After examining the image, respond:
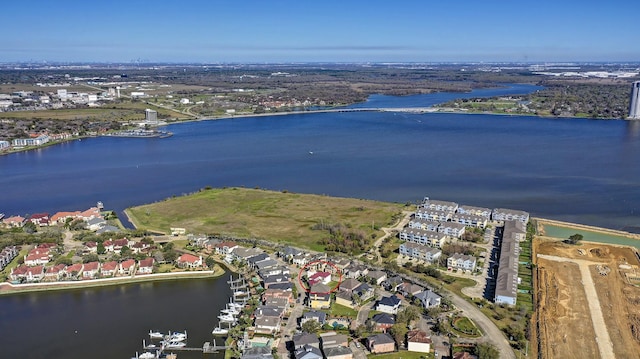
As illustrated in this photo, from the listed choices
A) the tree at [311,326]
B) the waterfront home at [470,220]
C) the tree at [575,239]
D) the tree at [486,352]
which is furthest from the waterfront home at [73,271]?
the tree at [575,239]

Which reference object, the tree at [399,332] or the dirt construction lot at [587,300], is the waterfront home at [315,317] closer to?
the tree at [399,332]

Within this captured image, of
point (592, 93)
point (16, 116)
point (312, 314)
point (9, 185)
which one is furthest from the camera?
point (592, 93)

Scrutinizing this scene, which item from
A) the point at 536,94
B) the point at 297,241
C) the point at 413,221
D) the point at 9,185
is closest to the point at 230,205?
the point at 297,241

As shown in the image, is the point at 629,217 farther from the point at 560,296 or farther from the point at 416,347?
the point at 416,347

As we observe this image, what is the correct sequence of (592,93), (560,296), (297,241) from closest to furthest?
(560,296), (297,241), (592,93)

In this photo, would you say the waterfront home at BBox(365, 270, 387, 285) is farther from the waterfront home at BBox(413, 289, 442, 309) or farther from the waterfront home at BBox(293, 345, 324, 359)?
the waterfront home at BBox(293, 345, 324, 359)

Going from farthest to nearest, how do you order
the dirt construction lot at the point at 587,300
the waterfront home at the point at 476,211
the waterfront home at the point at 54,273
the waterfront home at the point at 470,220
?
the waterfront home at the point at 476,211
the waterfront home at the point at 470,220
the waterfront home at the point at 54,273
the dirt construction lot at the point at 587,300
